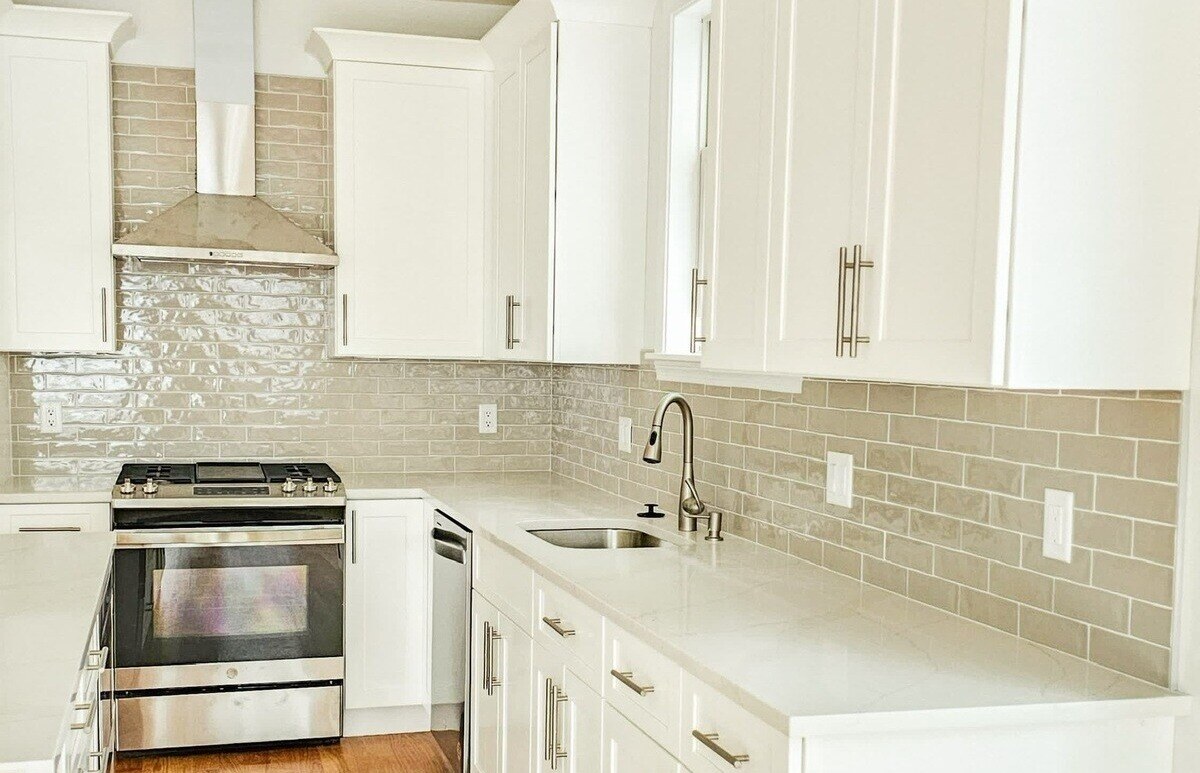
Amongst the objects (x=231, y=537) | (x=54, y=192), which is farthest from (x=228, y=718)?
(x=54, y=192)

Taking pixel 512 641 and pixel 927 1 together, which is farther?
pixel 512 641

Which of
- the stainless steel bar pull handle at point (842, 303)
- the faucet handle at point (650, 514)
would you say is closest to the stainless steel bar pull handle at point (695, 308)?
the faucet handle at point (650, 514)

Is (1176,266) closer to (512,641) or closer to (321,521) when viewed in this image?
(512,641)

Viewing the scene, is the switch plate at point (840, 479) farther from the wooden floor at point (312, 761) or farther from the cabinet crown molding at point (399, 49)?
the cabinet crown molding at point (399, 49)

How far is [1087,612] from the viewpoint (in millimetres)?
1948

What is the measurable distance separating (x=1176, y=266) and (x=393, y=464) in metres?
3.51

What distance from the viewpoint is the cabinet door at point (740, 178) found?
232cm

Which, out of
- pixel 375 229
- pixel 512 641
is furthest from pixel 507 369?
pixel 512 641

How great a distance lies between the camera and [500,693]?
3.27m

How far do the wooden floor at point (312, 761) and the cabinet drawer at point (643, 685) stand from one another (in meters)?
1.80

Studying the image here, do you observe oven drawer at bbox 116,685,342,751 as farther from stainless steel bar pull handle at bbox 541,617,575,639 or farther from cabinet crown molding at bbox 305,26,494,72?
cabinet crown molding at bbox 305,26,494,72

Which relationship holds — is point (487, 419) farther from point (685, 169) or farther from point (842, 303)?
point (842, 303)

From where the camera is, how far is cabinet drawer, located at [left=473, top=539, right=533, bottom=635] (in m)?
2.98

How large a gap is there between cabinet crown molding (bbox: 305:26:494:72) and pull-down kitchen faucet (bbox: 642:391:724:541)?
189 centimetres
